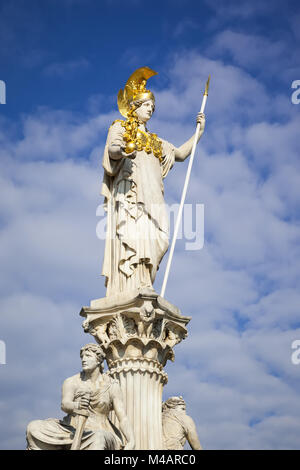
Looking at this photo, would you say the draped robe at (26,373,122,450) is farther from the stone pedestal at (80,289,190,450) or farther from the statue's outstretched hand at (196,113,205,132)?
the statue's outstretched hand at (196,113,205,132)

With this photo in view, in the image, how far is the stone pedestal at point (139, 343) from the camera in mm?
13039

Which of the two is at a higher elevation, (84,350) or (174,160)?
(174,160)

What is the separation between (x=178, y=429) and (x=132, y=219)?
434 centimetres

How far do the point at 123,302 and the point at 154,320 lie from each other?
681 mm

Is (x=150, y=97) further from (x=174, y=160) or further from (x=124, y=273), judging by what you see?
(x=124, y=273)

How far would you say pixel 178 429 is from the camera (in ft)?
44.4

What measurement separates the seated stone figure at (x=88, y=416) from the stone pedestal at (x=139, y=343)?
0.92 m

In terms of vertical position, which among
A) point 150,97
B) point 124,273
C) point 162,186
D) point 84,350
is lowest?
point 84,350

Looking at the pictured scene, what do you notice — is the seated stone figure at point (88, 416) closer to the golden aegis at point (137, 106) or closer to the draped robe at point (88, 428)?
the draped robe at point (88, 428)

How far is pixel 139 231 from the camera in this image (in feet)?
48.4

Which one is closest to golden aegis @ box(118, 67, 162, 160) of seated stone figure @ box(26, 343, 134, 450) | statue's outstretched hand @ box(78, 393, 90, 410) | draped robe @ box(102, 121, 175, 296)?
draped robe @ box(102, 121, 175, 296)

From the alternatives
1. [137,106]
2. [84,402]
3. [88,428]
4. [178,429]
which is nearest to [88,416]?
[84,402]
